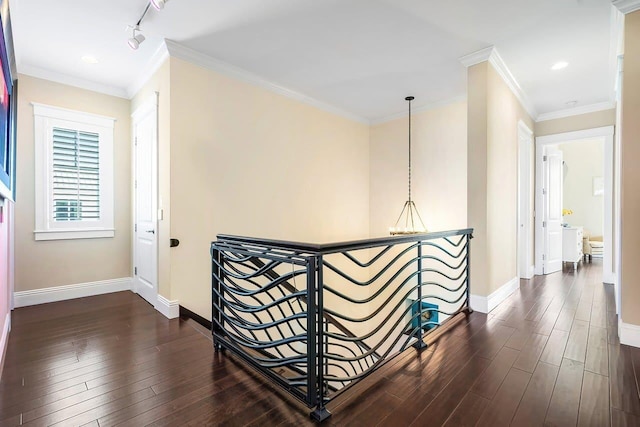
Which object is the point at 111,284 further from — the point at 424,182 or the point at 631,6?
the point at 631,6

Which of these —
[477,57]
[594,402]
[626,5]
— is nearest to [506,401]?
[594,402]

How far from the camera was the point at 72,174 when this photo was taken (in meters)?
3.62

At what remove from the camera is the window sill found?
3436 millimetres

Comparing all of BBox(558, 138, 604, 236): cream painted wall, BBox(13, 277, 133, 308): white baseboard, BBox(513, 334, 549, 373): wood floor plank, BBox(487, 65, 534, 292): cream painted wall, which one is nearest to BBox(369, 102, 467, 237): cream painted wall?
BBox(487, 65, 534, 292): cream painted wall

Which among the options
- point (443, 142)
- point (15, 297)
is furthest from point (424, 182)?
point (15, 297)

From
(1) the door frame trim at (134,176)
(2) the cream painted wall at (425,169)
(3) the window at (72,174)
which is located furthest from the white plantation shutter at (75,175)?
(2) the cream painted wall at (425,169)

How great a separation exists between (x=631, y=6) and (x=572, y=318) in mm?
2653

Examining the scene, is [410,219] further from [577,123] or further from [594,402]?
[594,402]

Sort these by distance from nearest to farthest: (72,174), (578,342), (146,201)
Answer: (578,342) < (146,201) < (72,174)

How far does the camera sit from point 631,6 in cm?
223

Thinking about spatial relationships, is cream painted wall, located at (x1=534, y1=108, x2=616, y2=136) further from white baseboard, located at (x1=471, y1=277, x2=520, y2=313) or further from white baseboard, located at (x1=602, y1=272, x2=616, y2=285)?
white baseboard, located at (x1=471, y1=277, x2=520, y2=313)

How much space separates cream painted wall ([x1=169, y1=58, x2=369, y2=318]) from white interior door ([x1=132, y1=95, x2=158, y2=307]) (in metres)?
0.41

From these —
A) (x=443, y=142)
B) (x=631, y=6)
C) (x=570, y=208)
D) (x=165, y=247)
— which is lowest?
(x=165, y=247)

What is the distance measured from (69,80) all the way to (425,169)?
4912 mm
